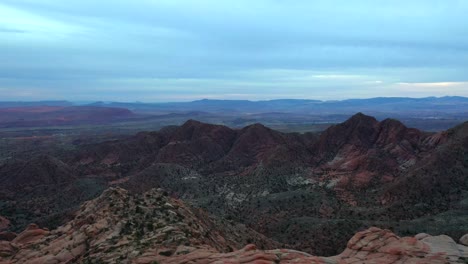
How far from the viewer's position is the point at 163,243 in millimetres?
26016

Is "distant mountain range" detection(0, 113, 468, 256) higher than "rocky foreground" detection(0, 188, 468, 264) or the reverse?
the reverse

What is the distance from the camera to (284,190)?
70562 millimetres

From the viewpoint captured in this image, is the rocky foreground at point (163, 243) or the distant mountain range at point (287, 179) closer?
the rocky foreground at point (163, 243)

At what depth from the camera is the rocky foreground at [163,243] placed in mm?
23688

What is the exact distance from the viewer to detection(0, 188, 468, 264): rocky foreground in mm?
23688

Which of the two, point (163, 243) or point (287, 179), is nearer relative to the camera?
point (163, 243)

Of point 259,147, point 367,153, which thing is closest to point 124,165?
point 259,147

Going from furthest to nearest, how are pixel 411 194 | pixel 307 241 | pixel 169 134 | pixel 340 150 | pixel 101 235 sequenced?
pixel 169 134
pixel 340 150
pixel 411 194
pixel 307 241
pixel 101 235

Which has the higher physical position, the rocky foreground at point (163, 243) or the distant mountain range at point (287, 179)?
the rocky foreground at point (163, 243)

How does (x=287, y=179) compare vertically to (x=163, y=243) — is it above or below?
below

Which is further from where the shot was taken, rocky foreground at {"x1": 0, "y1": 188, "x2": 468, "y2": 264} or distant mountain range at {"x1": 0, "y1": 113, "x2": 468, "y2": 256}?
distant mountain range at {"x1": 0, "y1": 113, "x2": 468, "y2": 256}

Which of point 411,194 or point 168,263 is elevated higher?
point 168,263

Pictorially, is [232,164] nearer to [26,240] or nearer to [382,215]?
[382,215]

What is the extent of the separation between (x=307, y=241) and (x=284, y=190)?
2653 cm
